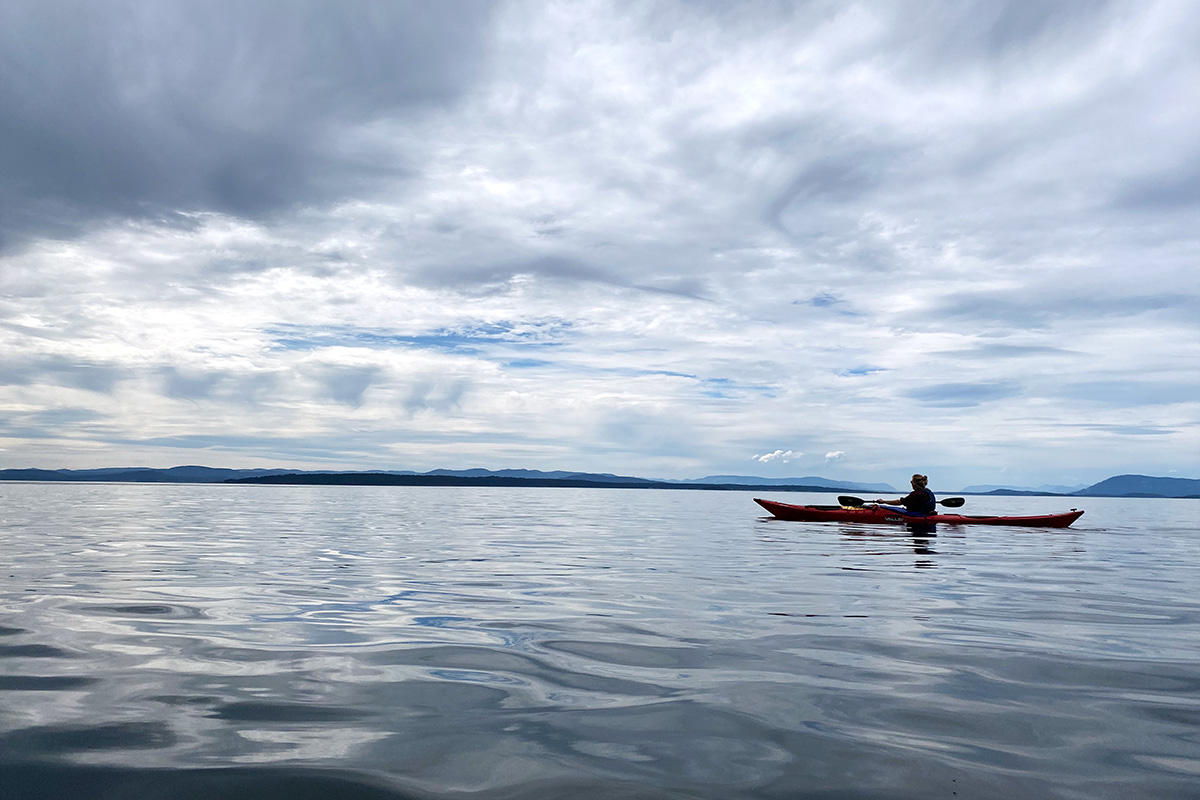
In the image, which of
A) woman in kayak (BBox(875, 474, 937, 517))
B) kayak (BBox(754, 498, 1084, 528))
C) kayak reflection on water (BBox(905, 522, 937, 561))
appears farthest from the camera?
kayak (BBox(754, 498, 1084, 528))

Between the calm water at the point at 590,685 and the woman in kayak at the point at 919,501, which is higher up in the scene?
the woman in kayak at the point at 919,501

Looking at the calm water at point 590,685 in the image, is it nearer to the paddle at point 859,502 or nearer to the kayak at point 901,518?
the kayak at point 901,518

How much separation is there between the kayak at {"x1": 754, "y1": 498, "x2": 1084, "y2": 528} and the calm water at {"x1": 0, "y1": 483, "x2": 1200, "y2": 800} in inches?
559

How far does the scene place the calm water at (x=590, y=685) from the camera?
157 inches

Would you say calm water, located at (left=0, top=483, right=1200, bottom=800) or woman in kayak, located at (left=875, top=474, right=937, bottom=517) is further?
woman in kayak, located at (left=875, top=474, right=937, bottom=517)

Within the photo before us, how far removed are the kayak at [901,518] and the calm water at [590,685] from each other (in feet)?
46.6

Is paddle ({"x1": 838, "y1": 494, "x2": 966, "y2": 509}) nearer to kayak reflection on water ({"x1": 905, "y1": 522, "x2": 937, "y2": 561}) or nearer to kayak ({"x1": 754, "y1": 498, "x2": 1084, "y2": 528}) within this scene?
kayak ({"x1": 754, "y1": 498, "x2": 1084, "y2": 528})

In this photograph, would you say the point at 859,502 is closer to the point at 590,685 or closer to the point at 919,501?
the point at 919,501

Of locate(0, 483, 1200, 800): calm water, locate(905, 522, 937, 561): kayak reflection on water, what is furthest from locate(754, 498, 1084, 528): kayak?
locate(0, 483, 1200, 800): calm water

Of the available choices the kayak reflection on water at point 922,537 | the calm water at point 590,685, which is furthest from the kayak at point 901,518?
the calm water at point 590,685

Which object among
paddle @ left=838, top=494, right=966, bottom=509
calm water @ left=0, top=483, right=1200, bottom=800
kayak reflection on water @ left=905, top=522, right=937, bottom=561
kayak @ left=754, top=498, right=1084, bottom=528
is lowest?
calm water @ left=0, top=483, right=1200, bottom=800

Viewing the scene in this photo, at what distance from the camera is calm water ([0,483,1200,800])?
3982mm

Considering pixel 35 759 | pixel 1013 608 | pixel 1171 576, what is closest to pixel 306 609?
pixel 35 759

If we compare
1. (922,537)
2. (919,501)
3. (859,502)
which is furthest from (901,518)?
(922,537)
